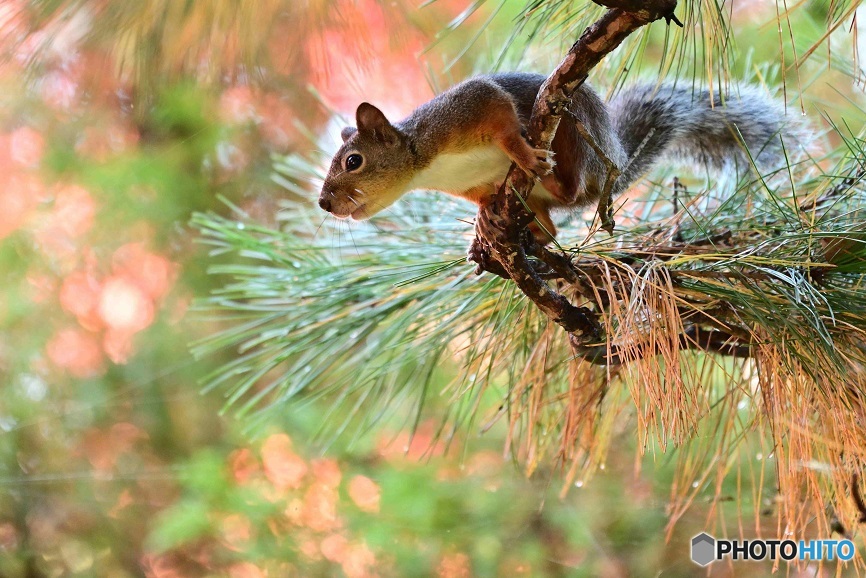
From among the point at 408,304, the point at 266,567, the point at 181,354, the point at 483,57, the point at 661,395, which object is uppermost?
the point at 483,57

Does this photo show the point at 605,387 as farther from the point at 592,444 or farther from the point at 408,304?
the point at 408,304

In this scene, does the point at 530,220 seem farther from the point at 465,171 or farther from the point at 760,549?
the point at 760,549

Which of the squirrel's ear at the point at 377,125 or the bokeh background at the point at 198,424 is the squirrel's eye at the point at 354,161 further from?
the bokeh background at the point at 198,424

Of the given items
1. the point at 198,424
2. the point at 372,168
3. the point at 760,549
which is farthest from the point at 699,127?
the point at 198,424

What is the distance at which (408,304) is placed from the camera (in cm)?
107

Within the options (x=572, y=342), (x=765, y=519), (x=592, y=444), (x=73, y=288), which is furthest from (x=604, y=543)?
(x=73, y=288)

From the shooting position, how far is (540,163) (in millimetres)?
804

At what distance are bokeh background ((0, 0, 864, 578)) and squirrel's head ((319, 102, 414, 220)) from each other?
0.14 m

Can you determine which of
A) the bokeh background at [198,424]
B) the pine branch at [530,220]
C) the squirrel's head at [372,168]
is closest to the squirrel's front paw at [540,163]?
the pine branch at [530,220]

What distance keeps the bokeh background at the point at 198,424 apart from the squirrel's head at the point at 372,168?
14 centimetres

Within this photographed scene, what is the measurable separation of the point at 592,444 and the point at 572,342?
0.24 m

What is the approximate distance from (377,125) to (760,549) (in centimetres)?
77

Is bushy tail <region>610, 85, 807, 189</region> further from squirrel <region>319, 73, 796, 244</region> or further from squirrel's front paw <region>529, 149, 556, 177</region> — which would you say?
squirrel's front paw <region>529, 149, 556, 177</region>

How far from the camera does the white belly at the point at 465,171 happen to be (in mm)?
991
